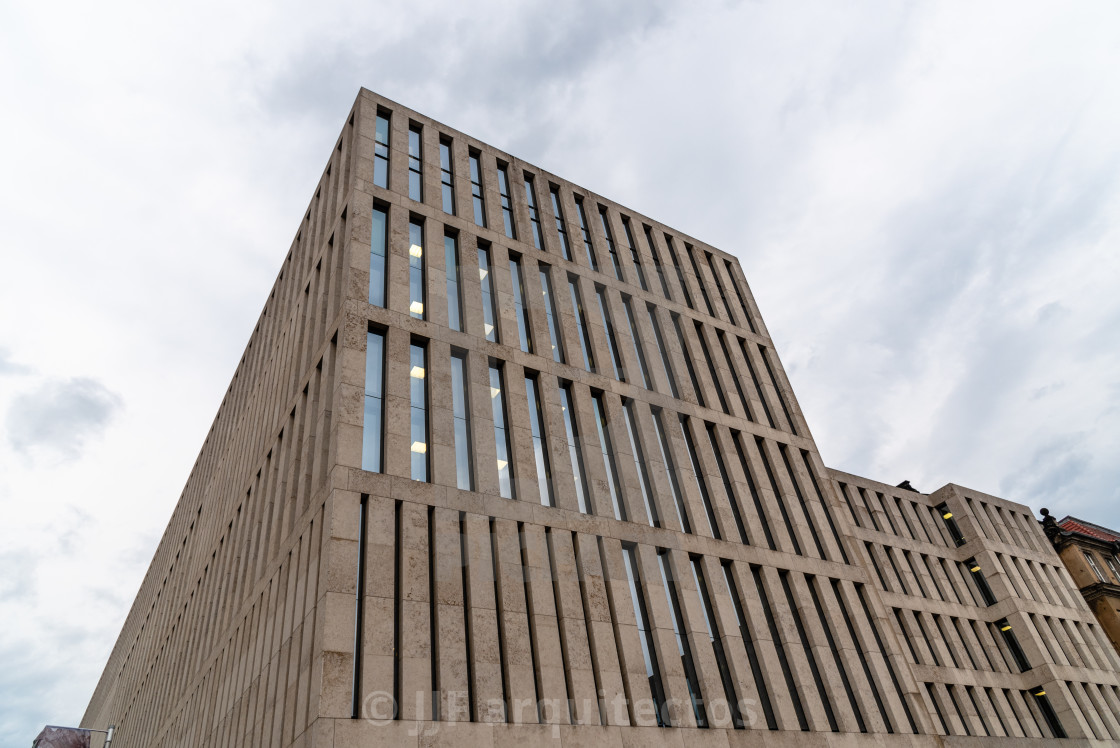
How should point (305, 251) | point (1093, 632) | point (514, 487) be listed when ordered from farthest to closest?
point (1093, 632) < point (305, 251) < point (514, 487)

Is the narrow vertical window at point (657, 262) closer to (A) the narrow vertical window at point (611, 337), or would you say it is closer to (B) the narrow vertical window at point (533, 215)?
(A) the narrow vertical window at point (611, 337)

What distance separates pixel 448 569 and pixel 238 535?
56.5ft

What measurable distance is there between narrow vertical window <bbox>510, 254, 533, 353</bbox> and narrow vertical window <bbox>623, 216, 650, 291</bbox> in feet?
24.9

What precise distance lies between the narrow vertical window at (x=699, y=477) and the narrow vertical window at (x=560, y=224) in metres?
9.43

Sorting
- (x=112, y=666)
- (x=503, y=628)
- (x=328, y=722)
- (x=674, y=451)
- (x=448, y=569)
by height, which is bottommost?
(x=328, y=722)

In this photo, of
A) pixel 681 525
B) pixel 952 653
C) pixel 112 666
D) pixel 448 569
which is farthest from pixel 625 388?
pixel 112 666

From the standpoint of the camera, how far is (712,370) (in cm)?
3603

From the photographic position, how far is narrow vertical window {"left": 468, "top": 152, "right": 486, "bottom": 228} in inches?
1267

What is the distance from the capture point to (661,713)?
2208 centimetres

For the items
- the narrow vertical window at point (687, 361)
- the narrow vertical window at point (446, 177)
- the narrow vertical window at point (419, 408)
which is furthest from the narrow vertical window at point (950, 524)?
the narrow vertical window at point (419, 408)

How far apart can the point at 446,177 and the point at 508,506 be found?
1637 cm

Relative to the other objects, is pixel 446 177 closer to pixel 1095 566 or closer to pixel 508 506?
pixel 508 506

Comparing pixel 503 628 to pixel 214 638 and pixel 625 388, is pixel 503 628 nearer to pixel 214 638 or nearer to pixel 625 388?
pixel 625 388

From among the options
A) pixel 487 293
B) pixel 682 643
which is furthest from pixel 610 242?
pixel 682 643
